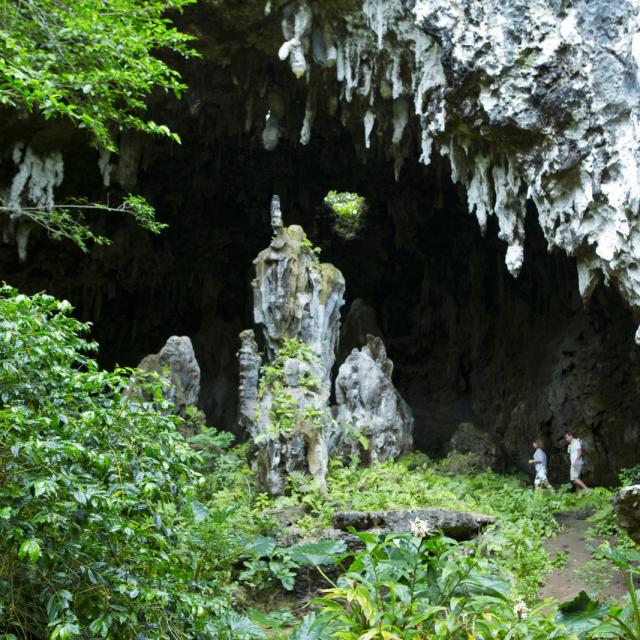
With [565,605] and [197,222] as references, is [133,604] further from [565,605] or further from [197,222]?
[197,222]

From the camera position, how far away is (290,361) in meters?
11.4

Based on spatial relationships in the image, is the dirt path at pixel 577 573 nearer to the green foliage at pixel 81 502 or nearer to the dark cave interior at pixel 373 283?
the green foliage at pixel 81 502

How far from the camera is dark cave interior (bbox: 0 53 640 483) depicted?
16.8 m

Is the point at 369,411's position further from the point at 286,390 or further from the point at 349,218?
the point at 349,218

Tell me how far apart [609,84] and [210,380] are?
493 inches

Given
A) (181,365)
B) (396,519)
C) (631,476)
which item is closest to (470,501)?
(396,519)

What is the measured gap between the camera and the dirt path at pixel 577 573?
27.4 feet

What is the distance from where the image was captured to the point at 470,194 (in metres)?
Result: 11.5

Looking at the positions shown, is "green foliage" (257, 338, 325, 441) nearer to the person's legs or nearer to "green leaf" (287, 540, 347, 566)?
"green leaf" (287, 540, 347, 566)

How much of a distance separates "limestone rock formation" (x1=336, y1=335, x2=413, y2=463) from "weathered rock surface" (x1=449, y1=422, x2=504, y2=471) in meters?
1.98

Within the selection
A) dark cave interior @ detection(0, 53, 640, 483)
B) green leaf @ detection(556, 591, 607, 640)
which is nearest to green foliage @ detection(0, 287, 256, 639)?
green leaf @ detection(556, 591, 607, 640)

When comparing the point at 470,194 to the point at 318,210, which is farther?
the point at 318,210

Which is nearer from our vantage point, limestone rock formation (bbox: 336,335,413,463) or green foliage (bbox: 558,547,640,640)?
green foliage (bbox: 558,547,640,640)

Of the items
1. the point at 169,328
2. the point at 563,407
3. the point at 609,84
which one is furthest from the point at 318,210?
the point at 609,84
